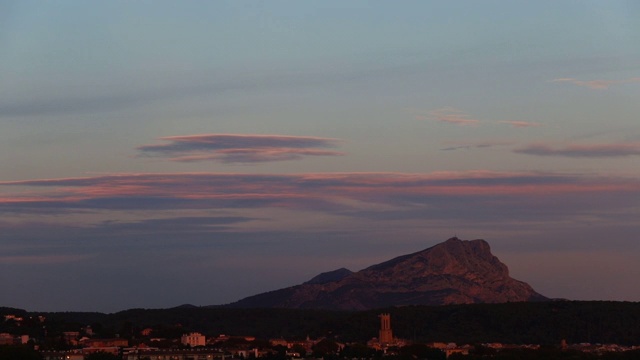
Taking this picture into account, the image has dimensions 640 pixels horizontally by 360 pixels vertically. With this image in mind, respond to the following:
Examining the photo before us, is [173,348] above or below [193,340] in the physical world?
below

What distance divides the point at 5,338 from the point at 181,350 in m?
24.1

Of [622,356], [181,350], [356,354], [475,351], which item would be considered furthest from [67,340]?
[622,356]

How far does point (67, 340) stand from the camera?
168m

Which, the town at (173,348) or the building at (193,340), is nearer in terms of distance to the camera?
the town at (173,348)

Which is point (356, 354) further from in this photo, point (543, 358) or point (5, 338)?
point (5, 338)

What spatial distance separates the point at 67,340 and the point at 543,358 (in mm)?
53921

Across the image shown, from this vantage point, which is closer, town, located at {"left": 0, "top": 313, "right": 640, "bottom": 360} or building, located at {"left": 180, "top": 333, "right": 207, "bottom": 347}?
town, located at {"left": 0, "top": 313, "right": 640, "bottom": 360}

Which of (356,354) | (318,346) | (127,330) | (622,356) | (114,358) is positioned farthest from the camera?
(127,330)

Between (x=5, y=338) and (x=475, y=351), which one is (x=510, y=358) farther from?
(x=5, y=338)

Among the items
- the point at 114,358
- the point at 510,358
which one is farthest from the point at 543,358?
the point at 114,358

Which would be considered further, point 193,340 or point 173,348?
point 193,340

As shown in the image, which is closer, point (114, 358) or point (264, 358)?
point (114, 358)

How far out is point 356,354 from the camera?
16450cm

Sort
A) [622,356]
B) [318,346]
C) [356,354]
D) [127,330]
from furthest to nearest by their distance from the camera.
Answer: [127,330] < [318,346] < [356,354] < [622,356]
